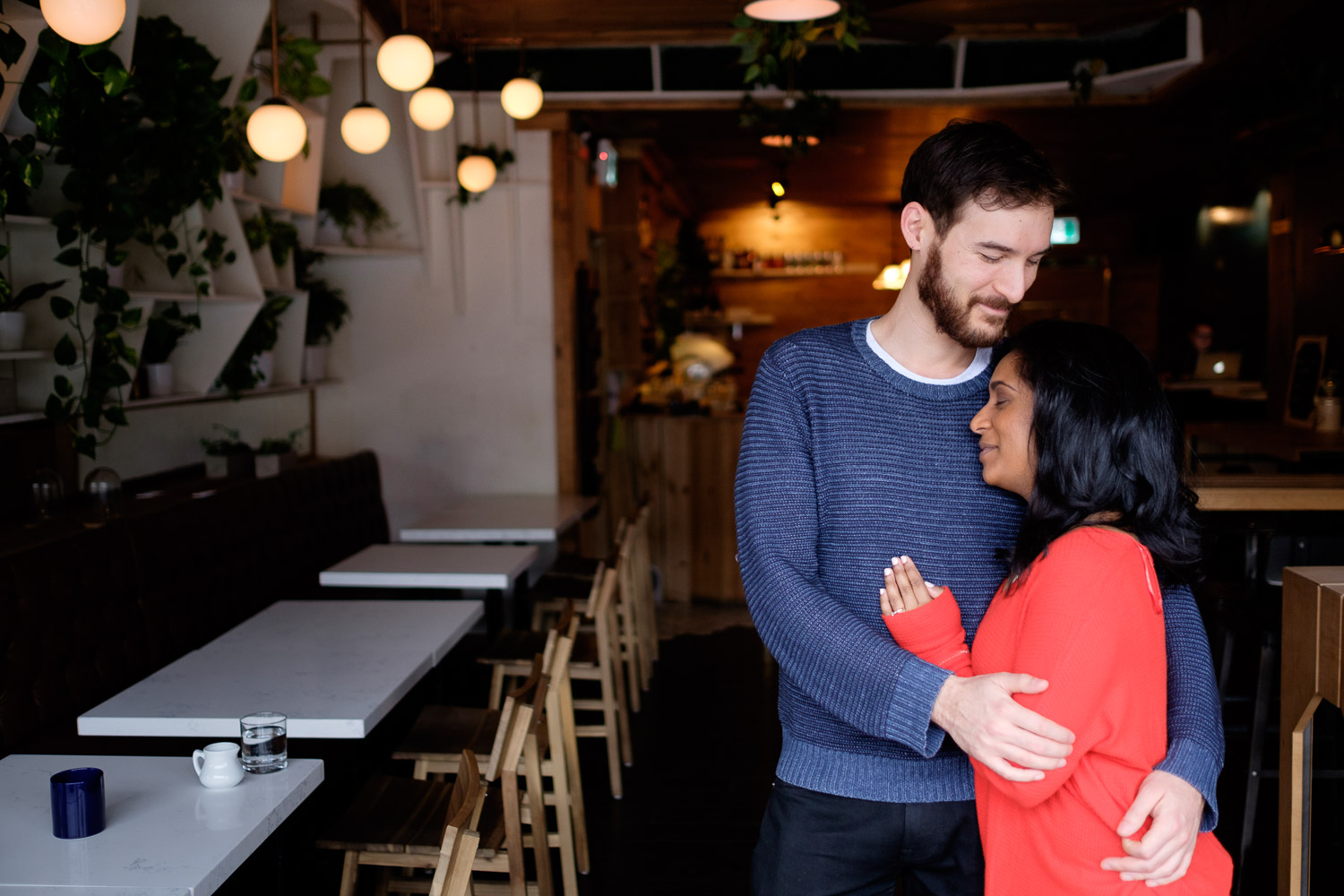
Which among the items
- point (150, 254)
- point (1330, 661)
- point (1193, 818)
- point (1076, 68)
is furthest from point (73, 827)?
point (1076, 68)

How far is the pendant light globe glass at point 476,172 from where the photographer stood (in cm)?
531

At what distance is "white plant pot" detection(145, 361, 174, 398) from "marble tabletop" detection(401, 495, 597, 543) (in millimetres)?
1126

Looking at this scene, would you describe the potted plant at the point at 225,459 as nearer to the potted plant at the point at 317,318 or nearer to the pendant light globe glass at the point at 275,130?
the potted plant at the point at 317,318

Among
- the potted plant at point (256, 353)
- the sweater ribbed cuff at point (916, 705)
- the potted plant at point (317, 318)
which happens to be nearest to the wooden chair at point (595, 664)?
the potted plant at point (256, 353)

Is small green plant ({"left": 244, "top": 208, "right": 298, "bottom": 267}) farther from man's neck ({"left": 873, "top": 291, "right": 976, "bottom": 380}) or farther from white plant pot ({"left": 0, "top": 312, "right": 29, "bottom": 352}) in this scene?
man's neck ({"left": 873, "top": 291, "right": 976, "bottom": 380})

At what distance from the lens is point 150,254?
14.0 feet

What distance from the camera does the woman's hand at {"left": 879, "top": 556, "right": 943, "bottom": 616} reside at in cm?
143

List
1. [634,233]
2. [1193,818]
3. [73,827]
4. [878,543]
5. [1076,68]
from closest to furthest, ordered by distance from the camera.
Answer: [1193,818]
[878,543]
[73,827]
[1076,68]
[634,233]

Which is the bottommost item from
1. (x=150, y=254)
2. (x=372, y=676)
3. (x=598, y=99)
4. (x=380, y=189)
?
(x=372, y=676)

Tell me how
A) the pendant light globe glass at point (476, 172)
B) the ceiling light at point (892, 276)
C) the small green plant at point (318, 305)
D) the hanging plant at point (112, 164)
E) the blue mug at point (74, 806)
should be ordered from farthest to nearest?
1. the ceiling light at point (892, 276)
2. the small green plant at point (318, 305)
3. the pendant light globe glass at point (476, 172)
4. the hanging plant at point (112, 164)
5. the blue mug at point (74, 806)

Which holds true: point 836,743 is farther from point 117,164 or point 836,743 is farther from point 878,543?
point 117,164

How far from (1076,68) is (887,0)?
5.96ft

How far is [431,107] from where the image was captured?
14.0ft

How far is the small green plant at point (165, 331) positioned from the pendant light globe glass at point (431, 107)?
A: 3.87 ft
